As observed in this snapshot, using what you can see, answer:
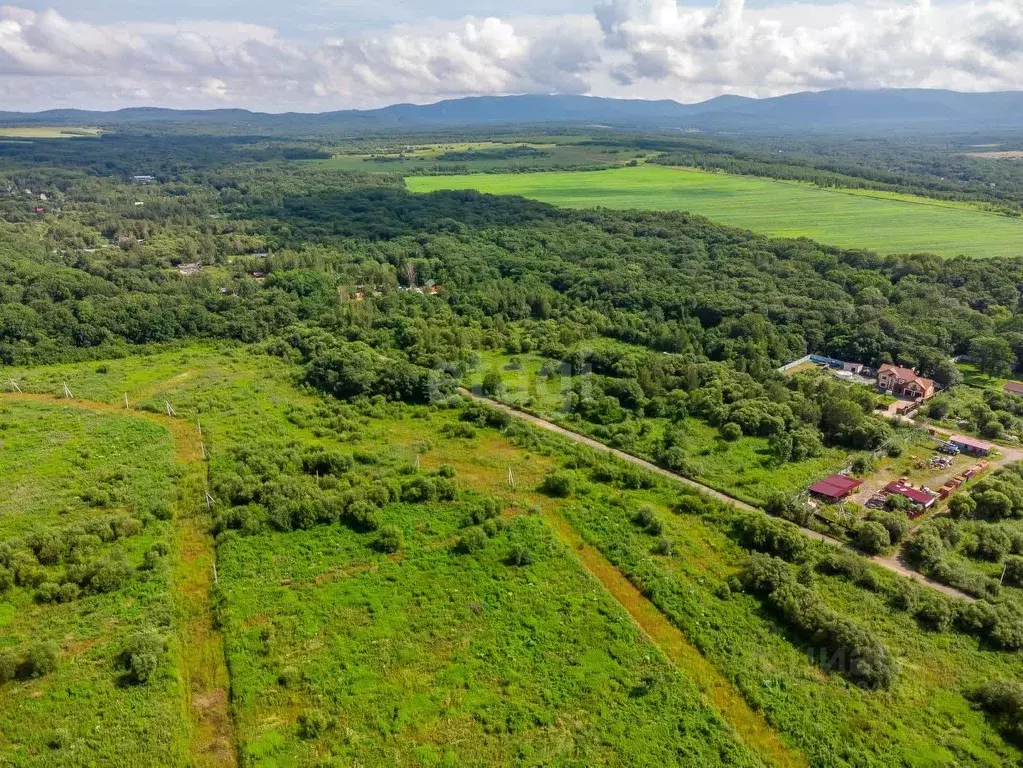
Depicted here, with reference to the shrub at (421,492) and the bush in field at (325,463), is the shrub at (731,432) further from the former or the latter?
the bush in field at (325,463)

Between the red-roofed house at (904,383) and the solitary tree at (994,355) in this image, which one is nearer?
the red-roofed house at (904,383)

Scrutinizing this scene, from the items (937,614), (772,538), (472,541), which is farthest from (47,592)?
(937,614)

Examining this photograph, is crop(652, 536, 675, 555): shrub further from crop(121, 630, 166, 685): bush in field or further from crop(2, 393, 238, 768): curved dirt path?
crop(121, 630, 166, 685): bush in field

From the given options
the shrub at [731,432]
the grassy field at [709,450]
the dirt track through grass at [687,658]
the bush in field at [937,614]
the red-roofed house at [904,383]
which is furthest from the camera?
the red-roofed house at [904,383]

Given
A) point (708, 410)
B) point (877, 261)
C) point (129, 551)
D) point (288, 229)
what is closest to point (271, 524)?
point (129, 551)

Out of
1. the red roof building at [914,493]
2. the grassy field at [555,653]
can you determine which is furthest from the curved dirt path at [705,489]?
the red roof building at [914,493]

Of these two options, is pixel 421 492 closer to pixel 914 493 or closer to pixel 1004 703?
pixel 1004 703

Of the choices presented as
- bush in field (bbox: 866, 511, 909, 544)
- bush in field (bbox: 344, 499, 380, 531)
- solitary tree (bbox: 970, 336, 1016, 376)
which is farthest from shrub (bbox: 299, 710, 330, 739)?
solitary tree (bbox: 970, 336, 1016, 376)
